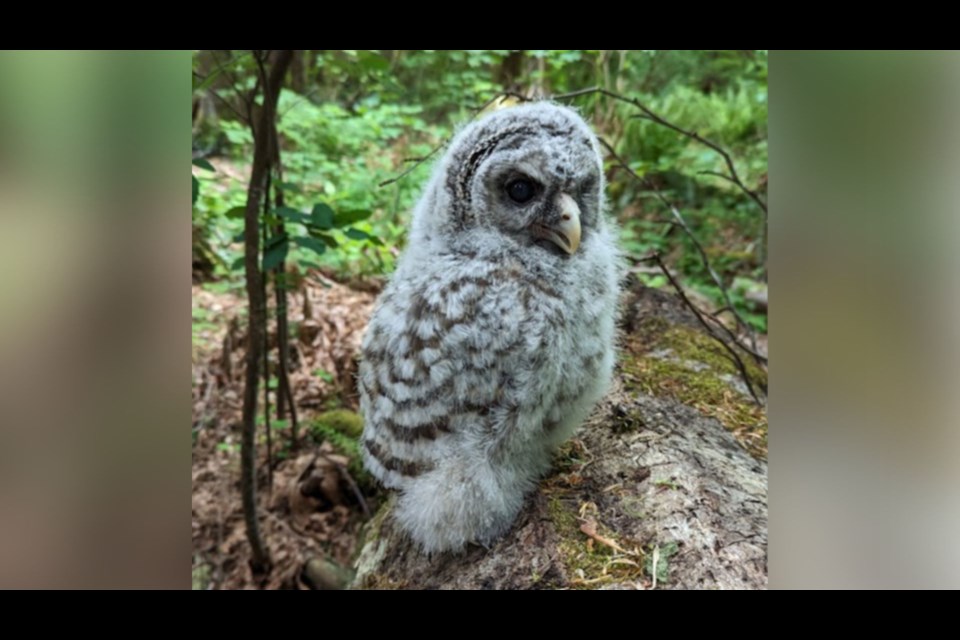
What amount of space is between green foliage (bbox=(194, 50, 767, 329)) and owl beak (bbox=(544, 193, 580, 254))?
0.77 metres

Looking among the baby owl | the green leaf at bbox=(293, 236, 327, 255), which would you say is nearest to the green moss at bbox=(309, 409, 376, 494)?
the green leaf at bbox=(293, 236, 327, 255)

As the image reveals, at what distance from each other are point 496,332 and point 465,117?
0.92 meters

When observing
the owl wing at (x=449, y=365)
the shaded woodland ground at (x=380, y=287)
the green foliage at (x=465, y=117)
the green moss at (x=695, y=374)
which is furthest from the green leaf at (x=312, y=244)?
the green moss at (x=695, y=374)

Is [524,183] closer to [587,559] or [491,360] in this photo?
[491,360]

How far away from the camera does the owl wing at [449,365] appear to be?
86 cm

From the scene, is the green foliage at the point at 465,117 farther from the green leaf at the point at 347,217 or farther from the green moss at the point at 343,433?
the green moss at the point at 343,433

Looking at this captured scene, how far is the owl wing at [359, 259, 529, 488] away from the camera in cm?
86

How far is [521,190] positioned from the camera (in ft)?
2.97
